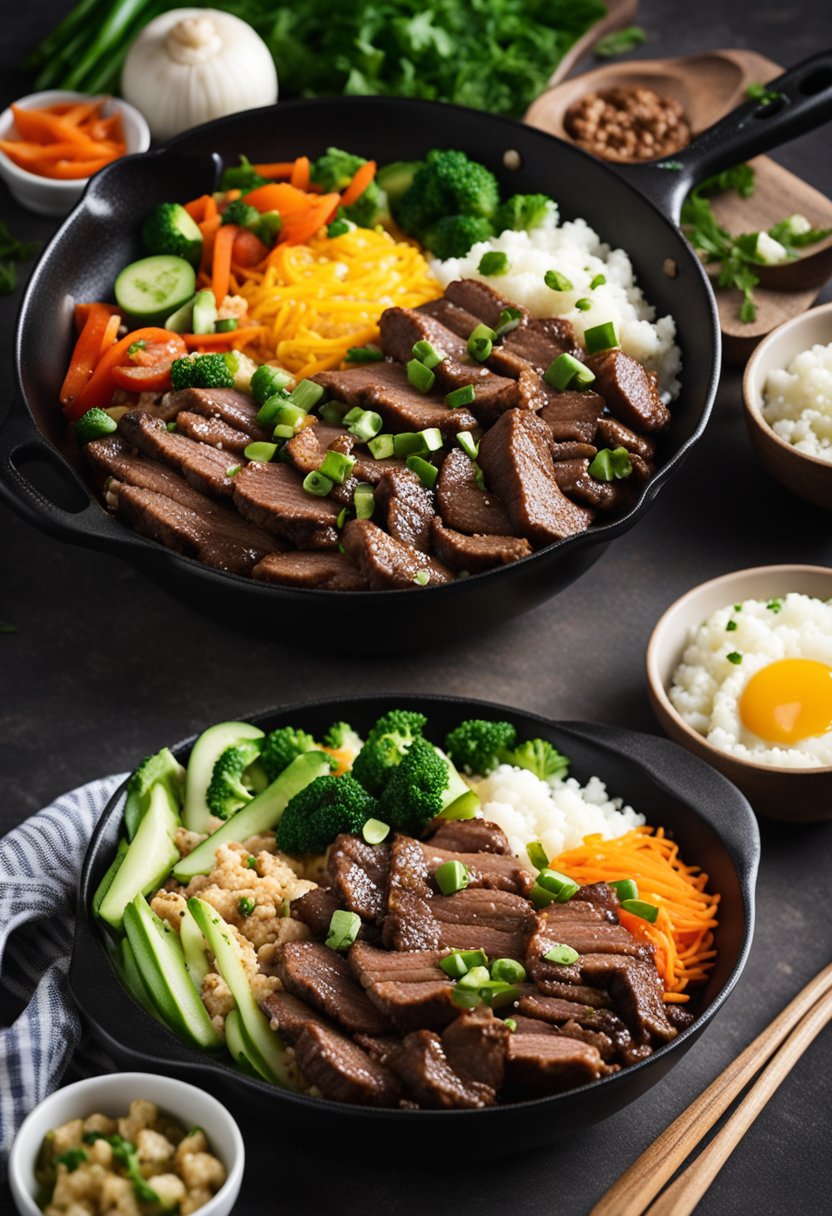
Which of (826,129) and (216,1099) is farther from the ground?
(826,129)

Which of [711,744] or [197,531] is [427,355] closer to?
[197,531]

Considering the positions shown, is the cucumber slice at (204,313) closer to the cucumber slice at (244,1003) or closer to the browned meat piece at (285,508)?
the browned meat piece at (285,508)

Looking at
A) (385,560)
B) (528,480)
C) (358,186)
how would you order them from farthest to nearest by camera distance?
(358,186)
(528,480)
(385,560)

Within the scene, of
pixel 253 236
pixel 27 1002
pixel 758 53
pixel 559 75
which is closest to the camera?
pixel 27 1002

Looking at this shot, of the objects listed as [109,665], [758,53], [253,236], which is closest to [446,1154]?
[109,665]

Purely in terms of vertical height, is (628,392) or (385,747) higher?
(628,392)

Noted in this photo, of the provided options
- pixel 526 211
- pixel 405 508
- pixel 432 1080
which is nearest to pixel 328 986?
pixel 432 1080

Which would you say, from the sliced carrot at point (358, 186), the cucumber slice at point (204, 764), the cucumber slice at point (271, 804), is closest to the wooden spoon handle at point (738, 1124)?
the cucumber slice at point (271, 804)

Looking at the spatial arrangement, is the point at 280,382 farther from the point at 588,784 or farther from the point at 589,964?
the point at 589,964
